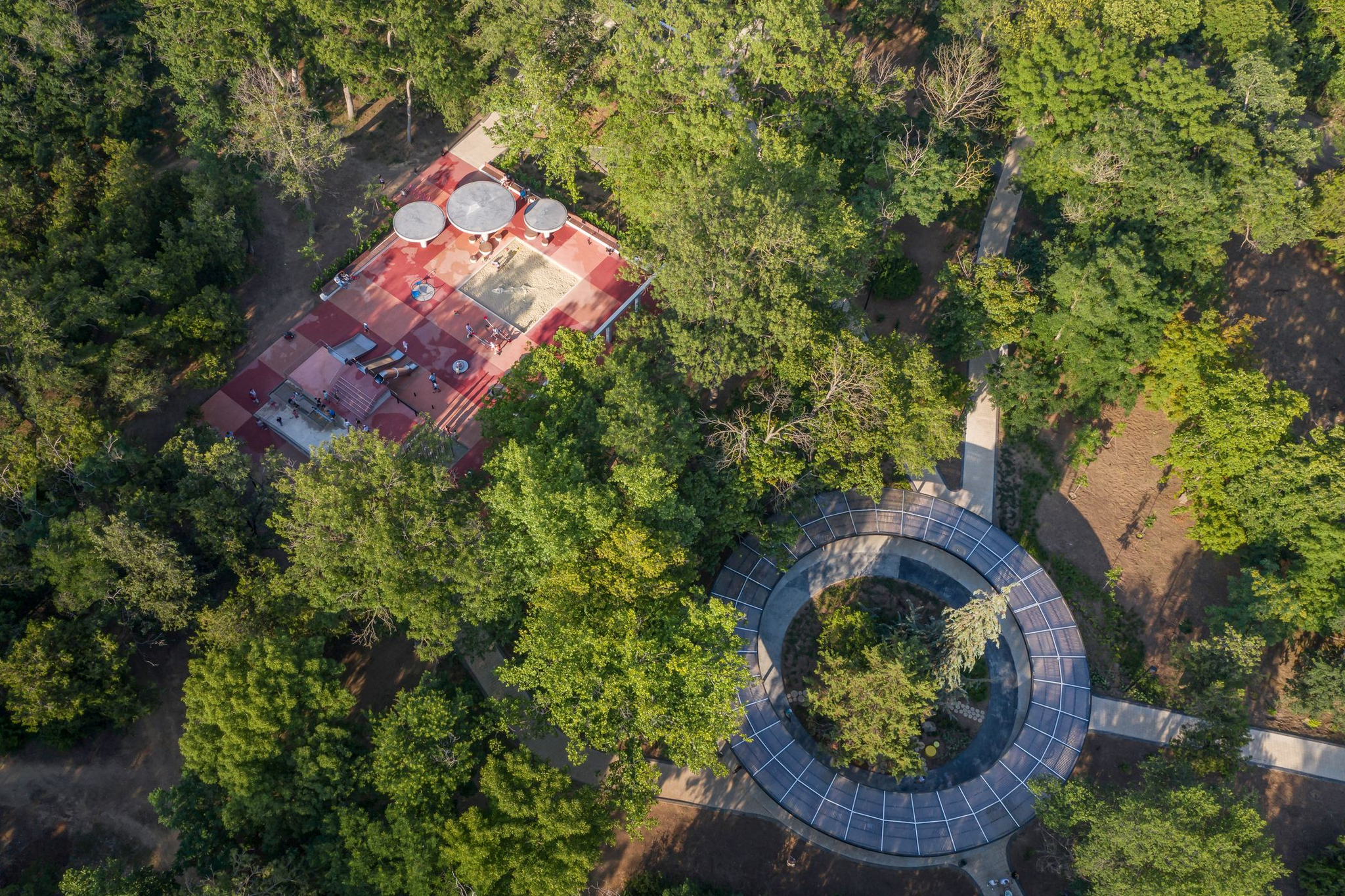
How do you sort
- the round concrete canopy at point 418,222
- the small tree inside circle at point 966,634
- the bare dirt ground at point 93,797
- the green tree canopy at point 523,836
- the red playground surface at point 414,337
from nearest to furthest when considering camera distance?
the green tree canopy at point 523,836
the bare dirt ground at point 93,797
the small tree inside circle at point 966,634
the red playground surface at point 414,337
the round concrete canopy at point 418,222

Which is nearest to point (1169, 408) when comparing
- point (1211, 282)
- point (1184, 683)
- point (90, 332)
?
point (1211, 282)

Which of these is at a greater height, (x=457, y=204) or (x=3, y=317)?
(x=457, y=204)

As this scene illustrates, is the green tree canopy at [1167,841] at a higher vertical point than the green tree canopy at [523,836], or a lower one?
higher

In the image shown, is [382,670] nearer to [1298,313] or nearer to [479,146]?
[479,146]

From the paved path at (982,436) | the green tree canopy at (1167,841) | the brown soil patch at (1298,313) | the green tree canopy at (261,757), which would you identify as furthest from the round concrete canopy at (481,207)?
the brown soil patch at (1298,313)

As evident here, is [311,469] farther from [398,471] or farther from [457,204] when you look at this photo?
[457,204]

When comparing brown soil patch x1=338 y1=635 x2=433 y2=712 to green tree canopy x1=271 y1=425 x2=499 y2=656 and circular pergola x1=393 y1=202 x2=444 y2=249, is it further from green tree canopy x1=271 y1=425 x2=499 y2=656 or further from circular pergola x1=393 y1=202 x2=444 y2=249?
circular pergola x1=393 y1=202 x2=444 y2=249

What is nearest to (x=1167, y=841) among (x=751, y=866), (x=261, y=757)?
(x=751, y=866)

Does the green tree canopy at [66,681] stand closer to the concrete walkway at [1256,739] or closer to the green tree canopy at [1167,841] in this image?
the green tree canopy at [1167,841]
